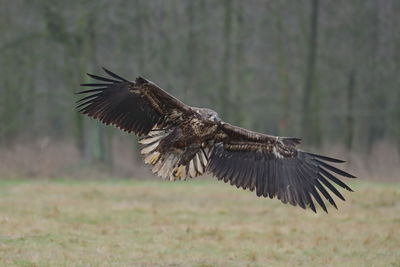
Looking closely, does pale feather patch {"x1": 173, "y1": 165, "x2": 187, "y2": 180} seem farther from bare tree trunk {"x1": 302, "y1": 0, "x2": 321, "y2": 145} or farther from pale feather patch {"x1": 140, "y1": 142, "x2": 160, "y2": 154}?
bare tree trunk {"x1": 302, "y1": 0, "x2": 321, "y2": 145}

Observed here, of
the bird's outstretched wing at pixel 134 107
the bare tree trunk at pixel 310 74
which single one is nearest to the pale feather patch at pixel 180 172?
the bird's outstretched wing at pixel 134 107

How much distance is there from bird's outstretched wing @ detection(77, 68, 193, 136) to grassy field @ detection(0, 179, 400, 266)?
1.62 meters

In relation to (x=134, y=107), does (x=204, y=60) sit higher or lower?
higher

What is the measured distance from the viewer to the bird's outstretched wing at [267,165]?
9367 mm

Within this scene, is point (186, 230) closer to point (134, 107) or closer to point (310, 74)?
point (134, 107)

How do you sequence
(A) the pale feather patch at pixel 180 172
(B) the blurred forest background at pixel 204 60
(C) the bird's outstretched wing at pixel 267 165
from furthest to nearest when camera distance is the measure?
1. (B) the blurred forest background at pixel 204 60
2. (A) the pale feather patch at pixel 180 172
3. (C) the bird's outstretched wing at pixel 267 165

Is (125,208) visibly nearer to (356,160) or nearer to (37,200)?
(37,200)

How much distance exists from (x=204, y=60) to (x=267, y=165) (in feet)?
66.2

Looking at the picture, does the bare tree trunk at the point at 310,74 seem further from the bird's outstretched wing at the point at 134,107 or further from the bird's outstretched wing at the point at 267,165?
the bird's outstretched wing at the point at 134,107

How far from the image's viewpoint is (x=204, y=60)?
97.3 ft

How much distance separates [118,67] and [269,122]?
1041cm

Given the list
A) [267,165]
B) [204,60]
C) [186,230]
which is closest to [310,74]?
[204,60]

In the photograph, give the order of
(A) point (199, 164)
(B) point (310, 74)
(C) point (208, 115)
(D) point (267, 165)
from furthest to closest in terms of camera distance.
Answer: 1. (B) point (310, 74)
2. (A) point (199, 164)
3. (D) point (267, 165)
4. (C) point (208, 115)

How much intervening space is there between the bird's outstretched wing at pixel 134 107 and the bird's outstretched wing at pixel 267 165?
0.75 m
